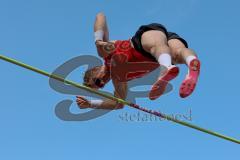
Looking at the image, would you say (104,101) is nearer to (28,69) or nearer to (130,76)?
(130,76)

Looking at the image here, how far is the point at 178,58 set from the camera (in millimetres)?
6992

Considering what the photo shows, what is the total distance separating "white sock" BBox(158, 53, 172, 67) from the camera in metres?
6.57

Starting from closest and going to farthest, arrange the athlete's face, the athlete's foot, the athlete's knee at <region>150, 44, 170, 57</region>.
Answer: the athlete's foot → the athlete's knee at <region>150, 44, 170, 57</region> → the athlete's face

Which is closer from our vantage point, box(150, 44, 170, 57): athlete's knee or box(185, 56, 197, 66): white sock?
box(185, 56, 197, 66): white sock

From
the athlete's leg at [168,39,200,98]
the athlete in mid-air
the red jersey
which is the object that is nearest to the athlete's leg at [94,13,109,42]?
the athlete in mid-air

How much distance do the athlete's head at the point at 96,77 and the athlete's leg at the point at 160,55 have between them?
0.76m

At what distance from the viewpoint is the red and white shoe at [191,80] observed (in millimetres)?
6277

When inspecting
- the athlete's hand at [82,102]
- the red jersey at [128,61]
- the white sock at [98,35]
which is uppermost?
the white sock at [98,35]

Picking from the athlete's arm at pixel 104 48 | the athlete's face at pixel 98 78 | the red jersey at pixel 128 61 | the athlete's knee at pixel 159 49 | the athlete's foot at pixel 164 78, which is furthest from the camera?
the athlete's face at pixel 98 78

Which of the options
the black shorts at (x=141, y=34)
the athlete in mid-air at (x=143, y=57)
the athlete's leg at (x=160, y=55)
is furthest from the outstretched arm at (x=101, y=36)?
the athlete's leg at (x=160, y=55)

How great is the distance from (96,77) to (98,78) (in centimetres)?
3

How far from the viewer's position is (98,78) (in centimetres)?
761

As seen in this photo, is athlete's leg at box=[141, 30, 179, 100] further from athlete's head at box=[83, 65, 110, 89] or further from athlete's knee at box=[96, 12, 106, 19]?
athlete's head at box=[83, 65, 110, 89]

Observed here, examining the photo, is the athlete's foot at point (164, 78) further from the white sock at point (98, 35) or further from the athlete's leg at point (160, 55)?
the white sock at point (98, 35)
